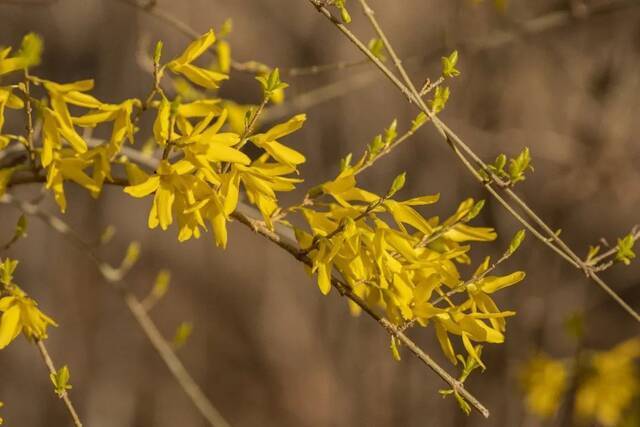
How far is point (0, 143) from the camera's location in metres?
0.86

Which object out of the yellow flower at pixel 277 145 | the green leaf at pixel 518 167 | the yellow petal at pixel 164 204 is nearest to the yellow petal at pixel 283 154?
the yellow flower at pixel 277 145

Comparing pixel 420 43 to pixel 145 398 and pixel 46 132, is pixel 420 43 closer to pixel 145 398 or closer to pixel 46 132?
pixel 145 398

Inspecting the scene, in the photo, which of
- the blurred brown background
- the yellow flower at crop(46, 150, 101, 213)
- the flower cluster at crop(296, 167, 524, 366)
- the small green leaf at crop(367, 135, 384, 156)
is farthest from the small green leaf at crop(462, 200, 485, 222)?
the blurred brown background

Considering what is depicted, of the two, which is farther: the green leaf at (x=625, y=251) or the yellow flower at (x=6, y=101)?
the green leaf at (x=625, y=251)

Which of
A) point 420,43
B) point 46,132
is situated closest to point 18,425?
point 420,43

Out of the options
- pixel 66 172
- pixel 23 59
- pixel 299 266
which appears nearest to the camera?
pixel 23 59

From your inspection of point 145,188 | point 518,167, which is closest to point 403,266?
point 518,167

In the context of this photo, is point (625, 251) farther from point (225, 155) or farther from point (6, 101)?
point (6, 101)

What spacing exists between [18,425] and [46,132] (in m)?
2.82

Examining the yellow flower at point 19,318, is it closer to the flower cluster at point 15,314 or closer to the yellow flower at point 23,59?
the flower cluster at point 15,314

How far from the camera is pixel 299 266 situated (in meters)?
4.18

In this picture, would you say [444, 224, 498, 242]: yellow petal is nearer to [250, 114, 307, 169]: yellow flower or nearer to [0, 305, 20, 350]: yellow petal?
[250, 114, 307, 169]: yellow flower

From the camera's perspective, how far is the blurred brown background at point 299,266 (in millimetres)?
3004

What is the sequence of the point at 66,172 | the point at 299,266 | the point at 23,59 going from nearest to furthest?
the point at 23,59 → the point at 66,172 → the point at 299,266
